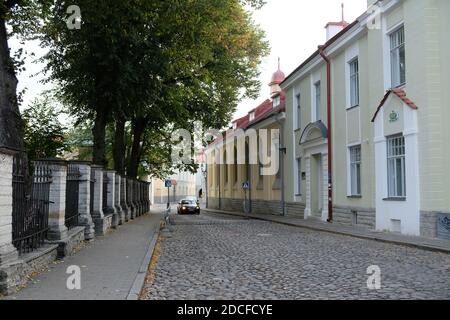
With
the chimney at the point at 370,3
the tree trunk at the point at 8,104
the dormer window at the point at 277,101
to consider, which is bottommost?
the tree trunk at the point at 8,104

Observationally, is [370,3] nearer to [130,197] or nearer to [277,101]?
[130,197]

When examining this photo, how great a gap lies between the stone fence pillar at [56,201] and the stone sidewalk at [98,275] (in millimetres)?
589

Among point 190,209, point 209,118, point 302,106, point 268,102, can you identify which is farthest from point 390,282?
point 268,102

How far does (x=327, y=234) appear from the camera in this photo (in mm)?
18172

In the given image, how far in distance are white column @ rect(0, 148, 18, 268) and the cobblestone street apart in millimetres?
2080

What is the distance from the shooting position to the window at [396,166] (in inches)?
659

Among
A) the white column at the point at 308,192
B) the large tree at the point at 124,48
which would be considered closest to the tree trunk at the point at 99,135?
the large tree at the point at 124,48

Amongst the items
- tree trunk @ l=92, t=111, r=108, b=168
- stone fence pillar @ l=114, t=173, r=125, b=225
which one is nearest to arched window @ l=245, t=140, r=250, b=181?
stone fence pillar @ l=114, t=173, r=125, b=225

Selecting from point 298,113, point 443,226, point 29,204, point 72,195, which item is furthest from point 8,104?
point 298,113

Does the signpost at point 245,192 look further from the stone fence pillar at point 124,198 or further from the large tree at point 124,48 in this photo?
the large tree at point 124,48

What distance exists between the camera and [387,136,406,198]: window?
55.0 ft

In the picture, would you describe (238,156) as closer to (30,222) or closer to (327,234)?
(327,234)

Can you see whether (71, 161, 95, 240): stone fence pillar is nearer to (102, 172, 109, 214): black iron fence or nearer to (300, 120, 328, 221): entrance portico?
(102, 172, 109, 214): black iron fence
